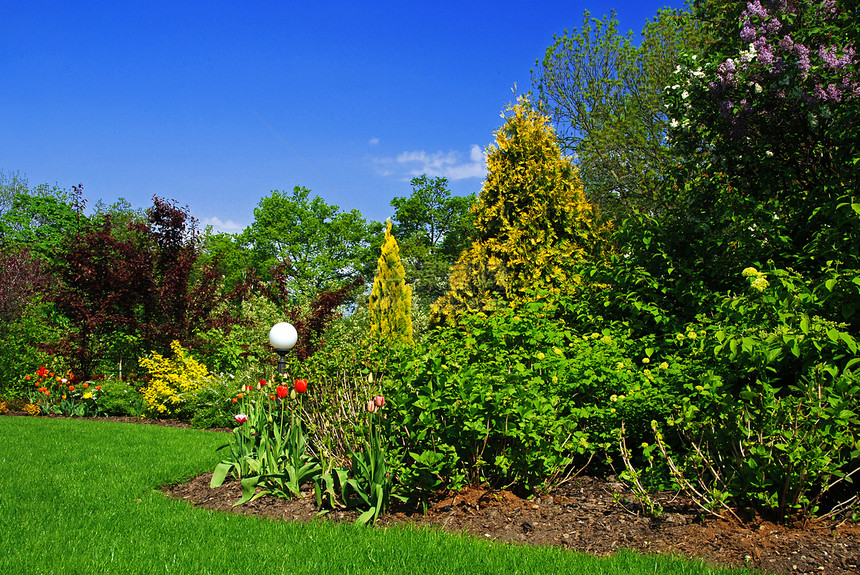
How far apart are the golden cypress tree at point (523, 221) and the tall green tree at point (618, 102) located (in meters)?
3.88

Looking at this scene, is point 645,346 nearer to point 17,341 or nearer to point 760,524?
point 760,524

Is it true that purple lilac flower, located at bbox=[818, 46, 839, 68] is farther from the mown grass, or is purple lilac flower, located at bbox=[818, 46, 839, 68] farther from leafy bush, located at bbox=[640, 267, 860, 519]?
the mown grass

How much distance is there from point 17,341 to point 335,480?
12620mm

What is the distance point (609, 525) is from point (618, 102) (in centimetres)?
1257

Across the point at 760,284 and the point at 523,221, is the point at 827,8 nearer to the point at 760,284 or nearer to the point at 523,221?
the point at 760,284

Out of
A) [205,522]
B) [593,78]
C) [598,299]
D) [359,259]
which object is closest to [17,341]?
[205,522]

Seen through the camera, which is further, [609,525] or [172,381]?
[172,381]

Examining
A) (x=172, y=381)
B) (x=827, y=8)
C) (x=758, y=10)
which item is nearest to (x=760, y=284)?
(x=758, y=10)

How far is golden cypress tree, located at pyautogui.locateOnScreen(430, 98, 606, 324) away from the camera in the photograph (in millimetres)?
8578

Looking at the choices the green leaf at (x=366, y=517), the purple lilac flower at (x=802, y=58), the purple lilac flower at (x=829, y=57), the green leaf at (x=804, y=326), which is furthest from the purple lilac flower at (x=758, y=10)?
the green leaf at (x=366, y=517)

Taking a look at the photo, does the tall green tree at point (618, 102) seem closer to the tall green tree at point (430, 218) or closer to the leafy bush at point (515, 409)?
the leafy bush at point (515, 409)

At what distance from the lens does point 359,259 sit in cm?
3152

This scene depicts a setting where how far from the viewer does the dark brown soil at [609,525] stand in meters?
2.92

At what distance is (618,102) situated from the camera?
14.0 m
